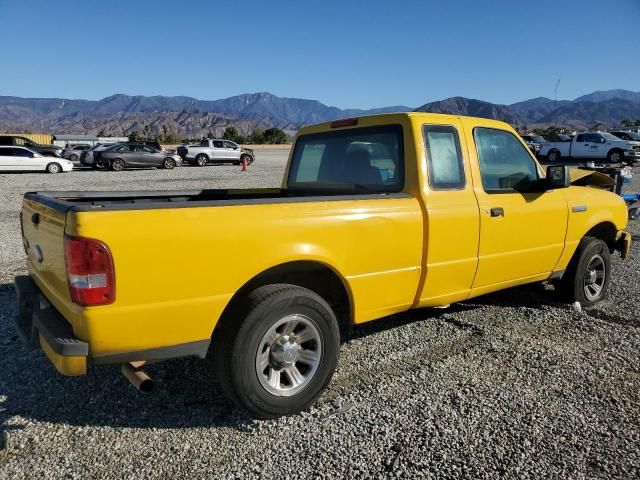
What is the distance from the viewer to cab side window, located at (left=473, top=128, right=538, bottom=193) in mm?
4176

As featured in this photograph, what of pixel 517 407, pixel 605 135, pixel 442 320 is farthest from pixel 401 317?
pixel 605 135

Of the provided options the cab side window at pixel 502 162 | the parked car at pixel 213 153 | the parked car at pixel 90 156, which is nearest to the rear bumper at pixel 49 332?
the cab side window at pixel 502 162

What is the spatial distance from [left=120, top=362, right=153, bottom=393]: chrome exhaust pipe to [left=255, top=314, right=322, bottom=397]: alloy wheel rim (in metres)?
0.61

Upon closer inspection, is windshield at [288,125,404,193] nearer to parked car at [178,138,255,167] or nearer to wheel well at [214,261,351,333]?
wheel well at [214,261,351,333]

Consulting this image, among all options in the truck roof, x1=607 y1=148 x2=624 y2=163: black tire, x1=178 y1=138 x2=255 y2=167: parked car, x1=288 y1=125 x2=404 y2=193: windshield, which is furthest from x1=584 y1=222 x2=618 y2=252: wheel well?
x1=178 y1=138 x2=255 y2=167: parked car

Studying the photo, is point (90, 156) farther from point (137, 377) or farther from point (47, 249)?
point (137, 377)

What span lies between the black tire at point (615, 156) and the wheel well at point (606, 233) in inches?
990

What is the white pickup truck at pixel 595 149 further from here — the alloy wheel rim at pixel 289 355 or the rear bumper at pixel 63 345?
the rear bumper at pixel 63 345

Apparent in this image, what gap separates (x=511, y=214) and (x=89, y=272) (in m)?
3.25

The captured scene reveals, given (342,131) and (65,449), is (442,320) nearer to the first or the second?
(342,131)

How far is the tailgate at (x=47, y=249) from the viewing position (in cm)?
263

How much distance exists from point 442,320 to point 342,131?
2035 millimetres

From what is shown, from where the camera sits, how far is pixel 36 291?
324cm

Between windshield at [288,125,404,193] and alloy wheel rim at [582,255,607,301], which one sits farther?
alloy wheel rim at [582,255,607,301]
